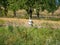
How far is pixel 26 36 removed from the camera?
1772 centimetres

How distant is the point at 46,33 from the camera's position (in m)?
17.7

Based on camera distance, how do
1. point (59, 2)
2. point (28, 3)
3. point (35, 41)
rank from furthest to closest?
point (59, 2) < point (28, 3) < point (35, 41)

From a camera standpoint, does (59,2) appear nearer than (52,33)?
No

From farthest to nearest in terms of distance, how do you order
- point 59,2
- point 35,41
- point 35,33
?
1. point 59,2
2. point 35,33
3. point 35,41

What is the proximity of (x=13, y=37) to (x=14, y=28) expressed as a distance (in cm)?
130

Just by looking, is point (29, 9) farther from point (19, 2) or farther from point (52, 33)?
point (52, 33)

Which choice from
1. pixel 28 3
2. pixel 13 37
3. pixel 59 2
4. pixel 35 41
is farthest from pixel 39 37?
pixel 59 2

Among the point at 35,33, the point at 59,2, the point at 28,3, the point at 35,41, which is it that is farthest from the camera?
the point at 59,2

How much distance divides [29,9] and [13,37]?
89.2ft

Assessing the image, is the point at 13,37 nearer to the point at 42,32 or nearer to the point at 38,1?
the point at 42,32

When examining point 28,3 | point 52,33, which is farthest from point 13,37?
point 28,3

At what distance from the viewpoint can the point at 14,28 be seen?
61.0ft

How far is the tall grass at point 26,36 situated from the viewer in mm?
16438

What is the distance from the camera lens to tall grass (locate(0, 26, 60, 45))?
53.9ft
